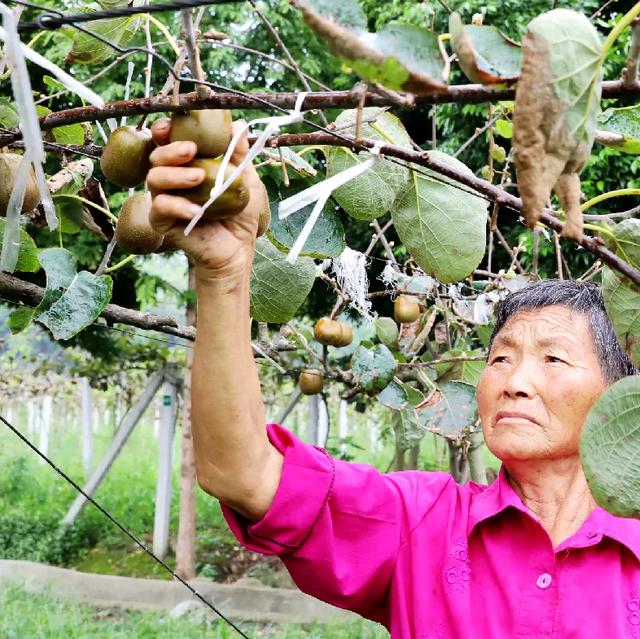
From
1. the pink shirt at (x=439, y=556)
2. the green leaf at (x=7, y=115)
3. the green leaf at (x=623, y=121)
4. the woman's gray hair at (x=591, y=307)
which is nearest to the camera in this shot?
the green leaf at (x=623, y=121)

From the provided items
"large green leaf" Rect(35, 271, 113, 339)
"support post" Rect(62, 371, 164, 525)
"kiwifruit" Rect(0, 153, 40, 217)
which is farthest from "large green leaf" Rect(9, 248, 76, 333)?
"support post" Rect(62, 371, 164, 525)

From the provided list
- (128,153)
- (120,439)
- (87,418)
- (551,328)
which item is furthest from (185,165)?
(87,418)

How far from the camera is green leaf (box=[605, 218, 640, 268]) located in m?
0.71

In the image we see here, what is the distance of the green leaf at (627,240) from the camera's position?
708mm

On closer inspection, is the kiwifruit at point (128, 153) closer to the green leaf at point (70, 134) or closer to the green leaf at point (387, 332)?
the green leaf at point (70, 134)

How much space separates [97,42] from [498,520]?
80cm

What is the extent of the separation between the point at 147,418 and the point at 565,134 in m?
13.9

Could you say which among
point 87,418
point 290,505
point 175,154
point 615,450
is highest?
point 175,154

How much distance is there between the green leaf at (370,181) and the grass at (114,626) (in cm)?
325

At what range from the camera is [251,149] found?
2.00 ft

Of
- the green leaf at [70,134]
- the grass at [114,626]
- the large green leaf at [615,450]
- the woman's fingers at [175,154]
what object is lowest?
the grass at [114,626]

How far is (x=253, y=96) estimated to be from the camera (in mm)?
583

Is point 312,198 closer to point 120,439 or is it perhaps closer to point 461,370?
point 461,370

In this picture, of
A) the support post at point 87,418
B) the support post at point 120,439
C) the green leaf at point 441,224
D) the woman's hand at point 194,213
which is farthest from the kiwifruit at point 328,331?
the support post at point 87,418
